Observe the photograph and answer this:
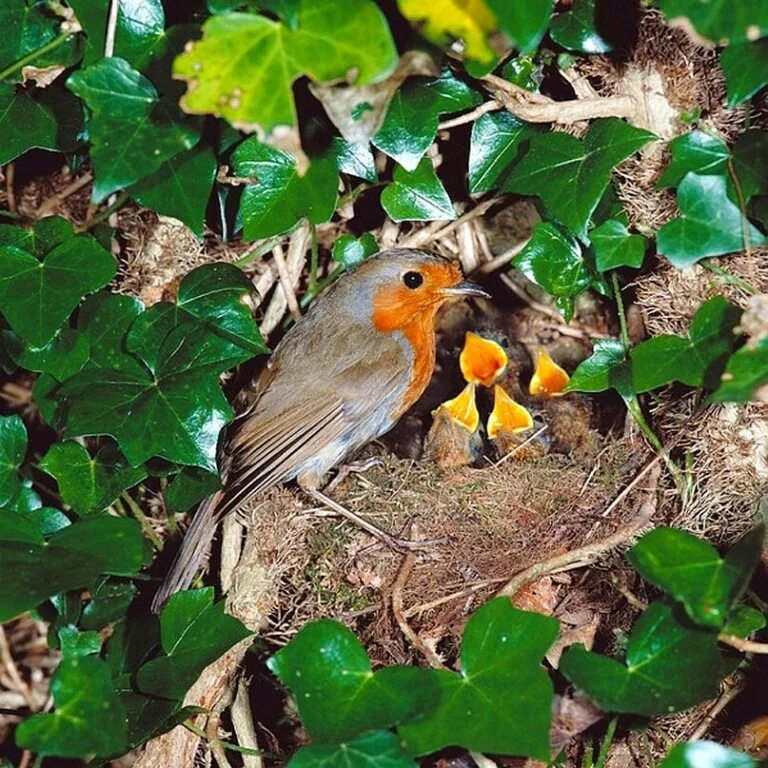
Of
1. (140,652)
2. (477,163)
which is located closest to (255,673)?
(140,652)

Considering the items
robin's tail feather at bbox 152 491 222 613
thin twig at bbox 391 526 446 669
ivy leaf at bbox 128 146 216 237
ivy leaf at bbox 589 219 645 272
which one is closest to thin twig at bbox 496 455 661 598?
thin twig at bbox 391 526 446 669

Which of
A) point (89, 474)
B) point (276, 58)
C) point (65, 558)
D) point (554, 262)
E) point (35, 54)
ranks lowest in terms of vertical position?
point (89, 474)

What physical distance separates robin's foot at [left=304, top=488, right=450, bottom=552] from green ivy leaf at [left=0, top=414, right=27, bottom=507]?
923 millimetres

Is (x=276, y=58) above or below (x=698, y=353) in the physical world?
above

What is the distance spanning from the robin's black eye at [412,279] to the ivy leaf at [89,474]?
1164 mm

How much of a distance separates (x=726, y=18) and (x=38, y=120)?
68.4 inches

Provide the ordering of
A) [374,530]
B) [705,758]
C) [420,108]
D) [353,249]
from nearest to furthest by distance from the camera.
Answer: [705,758] → [420,108] → [374,530] → [353,249]

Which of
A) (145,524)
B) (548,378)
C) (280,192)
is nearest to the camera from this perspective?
(280,192)

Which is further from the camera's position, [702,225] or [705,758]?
[702,225]

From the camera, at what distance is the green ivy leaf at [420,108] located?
277 cm

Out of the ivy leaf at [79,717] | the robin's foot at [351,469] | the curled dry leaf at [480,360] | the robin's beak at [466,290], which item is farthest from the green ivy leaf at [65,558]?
the curled dry leaf at [480,360]

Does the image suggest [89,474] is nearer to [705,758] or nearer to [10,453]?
[10,453]

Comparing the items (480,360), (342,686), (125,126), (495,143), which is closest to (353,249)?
(480,360)

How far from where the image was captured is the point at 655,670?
7.36 feet
